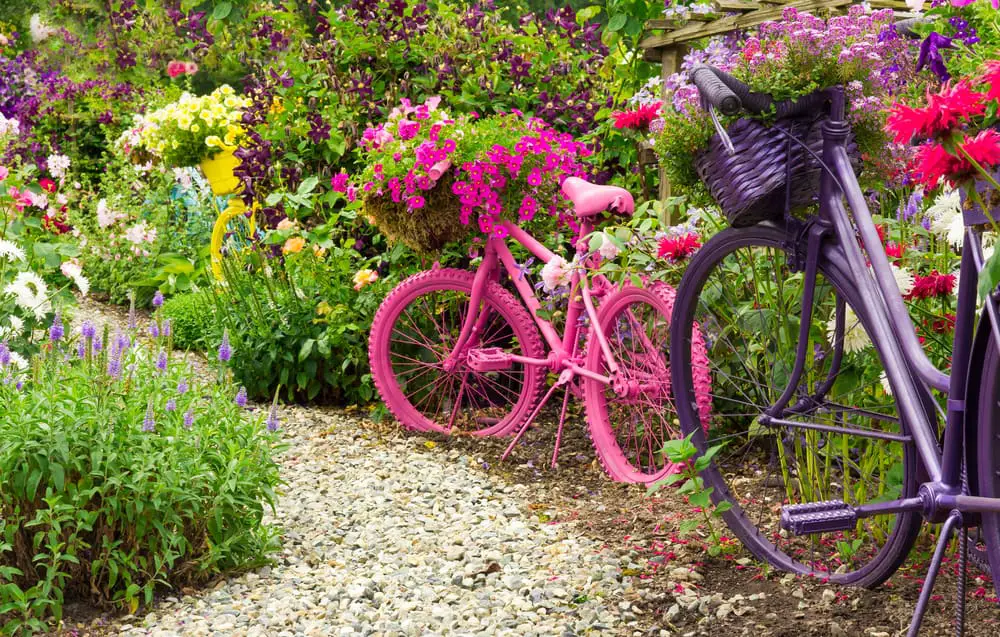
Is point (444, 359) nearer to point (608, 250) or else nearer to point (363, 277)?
point (363, 277)

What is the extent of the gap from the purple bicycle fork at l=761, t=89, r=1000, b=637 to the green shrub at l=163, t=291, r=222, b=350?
11.3 feet

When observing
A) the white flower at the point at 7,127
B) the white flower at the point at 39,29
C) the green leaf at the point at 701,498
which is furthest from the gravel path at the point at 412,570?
the white flower at the point at 39,29

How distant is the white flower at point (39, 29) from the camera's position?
11.6 meters

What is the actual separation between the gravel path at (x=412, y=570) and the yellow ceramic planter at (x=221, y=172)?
2711 millimetres

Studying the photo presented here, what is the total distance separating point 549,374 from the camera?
4781 millimetres

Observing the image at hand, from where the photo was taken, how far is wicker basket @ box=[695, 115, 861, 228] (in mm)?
2363

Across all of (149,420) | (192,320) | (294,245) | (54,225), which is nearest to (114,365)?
(149,420)

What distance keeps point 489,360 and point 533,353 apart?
19 centimetres

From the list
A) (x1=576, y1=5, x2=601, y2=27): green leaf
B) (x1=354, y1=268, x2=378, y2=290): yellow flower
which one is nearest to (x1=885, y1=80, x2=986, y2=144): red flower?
(x1=354, y1=268, x2=378, y2=290): yellow flower

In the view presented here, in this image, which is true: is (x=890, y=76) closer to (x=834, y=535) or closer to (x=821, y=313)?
(x=821, y=313)

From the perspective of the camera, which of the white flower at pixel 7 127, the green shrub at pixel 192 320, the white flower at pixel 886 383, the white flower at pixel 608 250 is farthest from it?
the green shrub at pixel 192 320

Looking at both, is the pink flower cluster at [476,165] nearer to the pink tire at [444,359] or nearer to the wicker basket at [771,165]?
the pink tire at [444,359]

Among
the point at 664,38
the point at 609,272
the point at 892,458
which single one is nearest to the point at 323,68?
the point at 664,38

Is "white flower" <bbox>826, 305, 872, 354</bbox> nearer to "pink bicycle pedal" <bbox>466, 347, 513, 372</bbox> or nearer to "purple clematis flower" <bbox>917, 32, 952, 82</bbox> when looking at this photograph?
"purple clematis flower" <bbox>917, 32, 952, 82</bbox>
